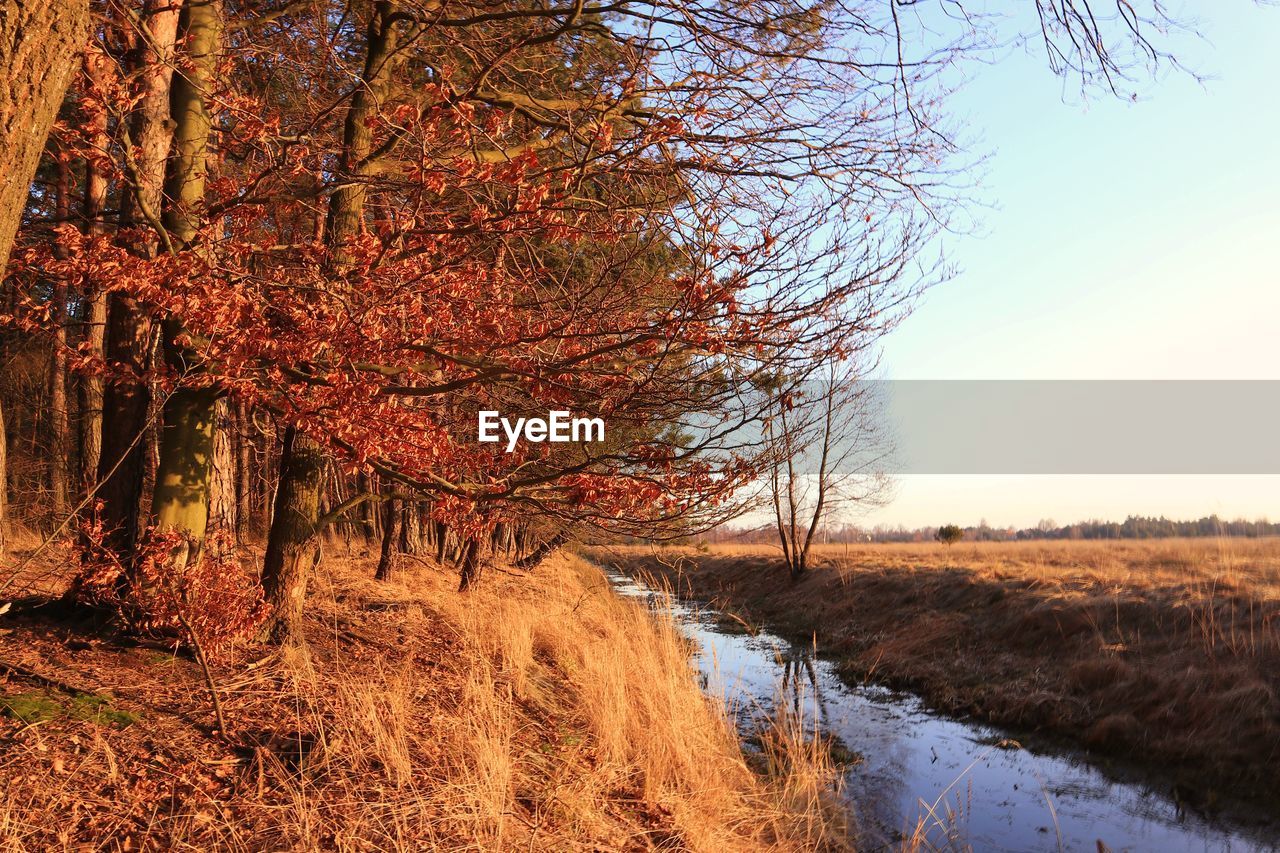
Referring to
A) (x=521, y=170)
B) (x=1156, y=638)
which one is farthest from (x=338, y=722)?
(x=1156, y=638)

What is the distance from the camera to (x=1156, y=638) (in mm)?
10414

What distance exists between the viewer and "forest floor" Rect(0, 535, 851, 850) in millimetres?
3494

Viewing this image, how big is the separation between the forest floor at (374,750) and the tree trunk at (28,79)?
2.30 metres

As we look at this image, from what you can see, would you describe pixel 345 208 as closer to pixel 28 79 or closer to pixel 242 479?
pixel 28 79

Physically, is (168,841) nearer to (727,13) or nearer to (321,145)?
(321,145)

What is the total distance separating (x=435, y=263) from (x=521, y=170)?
0.84m

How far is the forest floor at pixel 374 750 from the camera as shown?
11.5ft

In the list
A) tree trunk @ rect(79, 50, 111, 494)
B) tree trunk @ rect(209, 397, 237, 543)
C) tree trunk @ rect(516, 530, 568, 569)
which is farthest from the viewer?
tree trunk @ rect(516, 530, 568, 569)

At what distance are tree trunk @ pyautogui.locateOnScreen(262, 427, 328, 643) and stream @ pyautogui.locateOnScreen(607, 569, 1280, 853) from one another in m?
3.12

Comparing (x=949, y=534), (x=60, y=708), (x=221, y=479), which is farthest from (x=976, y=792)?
(x=949, y=534)

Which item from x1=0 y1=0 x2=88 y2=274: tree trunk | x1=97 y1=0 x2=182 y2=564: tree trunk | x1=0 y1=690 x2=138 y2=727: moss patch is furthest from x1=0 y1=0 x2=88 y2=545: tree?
x1=97 y1=0 x2=182 y2=564: tree trunk

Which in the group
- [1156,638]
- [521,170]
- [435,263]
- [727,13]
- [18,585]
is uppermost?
[727,13]

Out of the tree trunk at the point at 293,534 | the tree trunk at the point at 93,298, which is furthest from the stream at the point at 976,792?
the tree trunk at the point at 93,298

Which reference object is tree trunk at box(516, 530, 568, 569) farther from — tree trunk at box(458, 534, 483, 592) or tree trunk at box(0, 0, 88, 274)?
tree trunk at box(0, 0, 88, 274)
